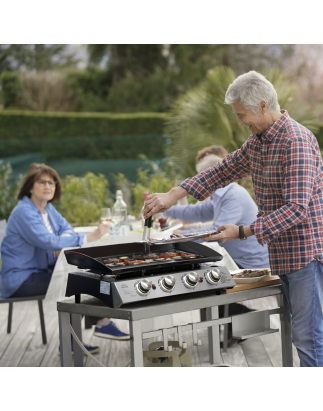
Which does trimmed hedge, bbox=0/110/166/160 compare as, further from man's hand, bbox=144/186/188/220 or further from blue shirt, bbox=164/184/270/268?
man's hand, bbox=144/186/188/220

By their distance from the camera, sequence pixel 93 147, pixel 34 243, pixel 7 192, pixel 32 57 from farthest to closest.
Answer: pixel 32 57, pixel 93 147, pixel 7 192, pixel 34 243

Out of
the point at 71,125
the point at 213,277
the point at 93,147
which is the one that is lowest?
the point at 213,277

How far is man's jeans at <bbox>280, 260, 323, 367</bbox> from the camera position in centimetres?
204

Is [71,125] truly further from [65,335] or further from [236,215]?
[65,335]

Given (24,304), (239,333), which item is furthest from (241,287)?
(24,304)

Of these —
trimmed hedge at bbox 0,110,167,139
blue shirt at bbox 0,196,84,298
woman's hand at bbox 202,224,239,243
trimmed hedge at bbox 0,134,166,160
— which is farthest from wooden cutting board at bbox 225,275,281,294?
trimmed hedge at bbox 0,110,167,139

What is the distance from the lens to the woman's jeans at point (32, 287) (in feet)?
11.5

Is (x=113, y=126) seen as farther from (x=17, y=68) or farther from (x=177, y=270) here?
(x=177, y=270)

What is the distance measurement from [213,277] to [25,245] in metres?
1.99

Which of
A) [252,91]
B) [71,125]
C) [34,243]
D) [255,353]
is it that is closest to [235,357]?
[255,353]

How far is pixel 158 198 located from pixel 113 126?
9201 mm

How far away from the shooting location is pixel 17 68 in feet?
47.3

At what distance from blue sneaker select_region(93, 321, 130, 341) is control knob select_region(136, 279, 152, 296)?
6.70 feet

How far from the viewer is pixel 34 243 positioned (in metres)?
3.55
